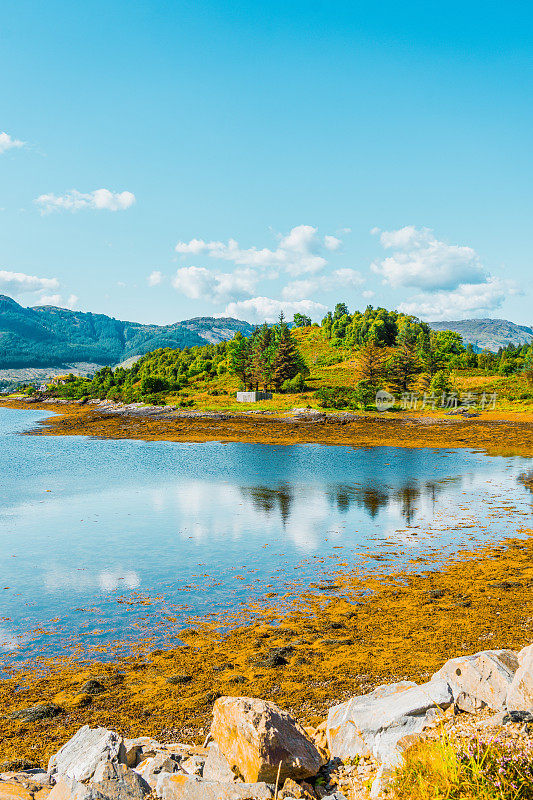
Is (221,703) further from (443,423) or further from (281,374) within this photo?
(281,374)

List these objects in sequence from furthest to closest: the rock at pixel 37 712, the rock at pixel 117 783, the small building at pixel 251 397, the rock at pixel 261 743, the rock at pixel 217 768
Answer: the small building at pixel 251 397 < the rock at pixel 37 712 < the rock at pixel 217 768 < the rock at pixel 261 743 < the rock at pixel 117 783

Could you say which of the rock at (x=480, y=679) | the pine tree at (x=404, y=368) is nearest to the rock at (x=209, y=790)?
the rock at (x=480, y=679)

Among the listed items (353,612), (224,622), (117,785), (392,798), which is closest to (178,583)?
(224,622)

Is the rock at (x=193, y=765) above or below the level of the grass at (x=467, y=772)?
below

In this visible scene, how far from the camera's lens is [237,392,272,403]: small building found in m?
105

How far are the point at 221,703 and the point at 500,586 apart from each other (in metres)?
13.6

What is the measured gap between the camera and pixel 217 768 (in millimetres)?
7051

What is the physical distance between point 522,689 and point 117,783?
5.88 metres

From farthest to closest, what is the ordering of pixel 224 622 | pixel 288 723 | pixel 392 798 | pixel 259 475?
pixel 259 475
pixel 224 622
pixel 288 723
pixel 392 798

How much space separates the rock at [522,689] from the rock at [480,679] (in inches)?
3.9

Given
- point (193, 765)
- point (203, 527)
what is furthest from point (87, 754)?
point (203, 527)

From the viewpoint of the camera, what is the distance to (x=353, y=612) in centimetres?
1616

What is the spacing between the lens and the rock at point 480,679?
7.77m

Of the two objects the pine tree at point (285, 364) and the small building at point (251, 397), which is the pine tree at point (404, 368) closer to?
the pine tree at point (285, 364)
